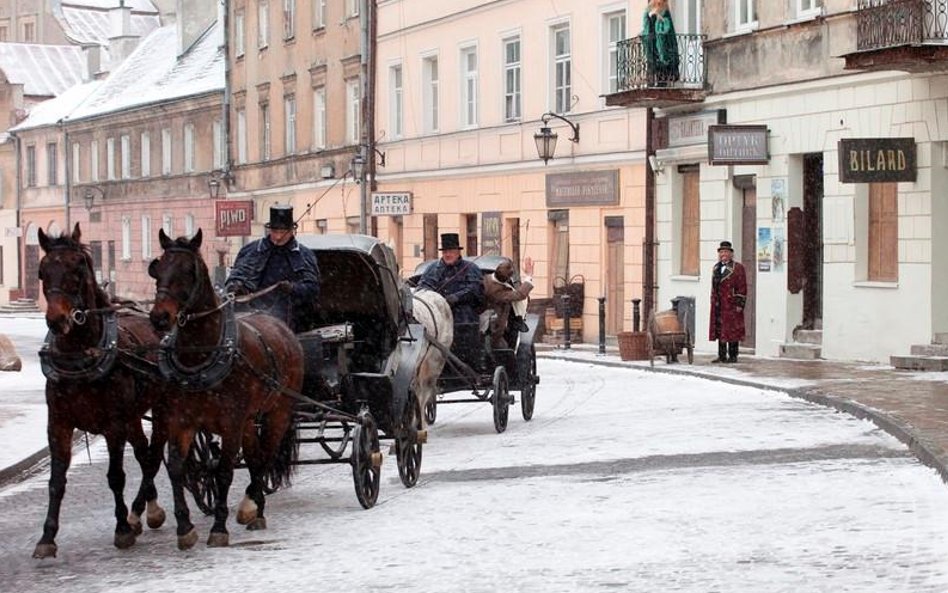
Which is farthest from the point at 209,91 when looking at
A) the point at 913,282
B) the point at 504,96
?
the point at 913,282

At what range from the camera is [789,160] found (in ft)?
89.9

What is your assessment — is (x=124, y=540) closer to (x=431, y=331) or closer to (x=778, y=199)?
(x=431, y=331)

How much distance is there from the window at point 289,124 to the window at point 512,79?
44.9ft

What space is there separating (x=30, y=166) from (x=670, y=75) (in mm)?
49457

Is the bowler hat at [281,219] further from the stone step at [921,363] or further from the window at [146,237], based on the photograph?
the window at [146,237]

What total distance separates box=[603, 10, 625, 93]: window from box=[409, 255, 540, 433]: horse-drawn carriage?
15016mm

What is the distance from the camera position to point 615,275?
33.2 m

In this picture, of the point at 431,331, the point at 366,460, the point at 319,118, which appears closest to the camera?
the point at 366,460

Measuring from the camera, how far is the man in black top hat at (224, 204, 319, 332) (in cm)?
1197

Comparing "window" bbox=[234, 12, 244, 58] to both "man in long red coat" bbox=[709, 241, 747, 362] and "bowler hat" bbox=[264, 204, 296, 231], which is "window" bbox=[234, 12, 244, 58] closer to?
"man in long red coat" bbox=[709, 241, 747, 362]

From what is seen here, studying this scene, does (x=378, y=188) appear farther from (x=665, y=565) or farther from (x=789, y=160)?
(x=665, y=565)

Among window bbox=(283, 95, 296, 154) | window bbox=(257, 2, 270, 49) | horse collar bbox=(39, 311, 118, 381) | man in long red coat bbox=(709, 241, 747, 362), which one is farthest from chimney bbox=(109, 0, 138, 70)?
horse collar bbox=(39, 311, 118, 381)

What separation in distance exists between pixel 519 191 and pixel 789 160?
9.87 m

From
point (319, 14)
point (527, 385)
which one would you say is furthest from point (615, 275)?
point (319, 14)
